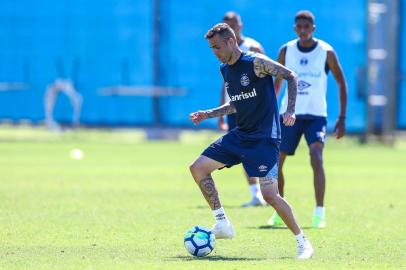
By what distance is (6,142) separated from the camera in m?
32.3

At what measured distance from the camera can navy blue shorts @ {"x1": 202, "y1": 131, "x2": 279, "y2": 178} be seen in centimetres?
1118

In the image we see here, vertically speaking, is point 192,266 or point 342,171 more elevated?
point 192,266

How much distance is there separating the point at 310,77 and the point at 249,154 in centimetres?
348

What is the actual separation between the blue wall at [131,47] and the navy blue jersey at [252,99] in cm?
2058

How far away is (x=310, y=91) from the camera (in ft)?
47.6

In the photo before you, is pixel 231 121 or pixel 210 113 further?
pixel 231 121

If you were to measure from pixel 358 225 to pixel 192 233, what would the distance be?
3.46 metres

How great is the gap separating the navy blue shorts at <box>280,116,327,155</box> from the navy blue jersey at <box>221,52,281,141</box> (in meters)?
2.83

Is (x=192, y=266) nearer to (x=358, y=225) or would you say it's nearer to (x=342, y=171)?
(x=358, y=225)

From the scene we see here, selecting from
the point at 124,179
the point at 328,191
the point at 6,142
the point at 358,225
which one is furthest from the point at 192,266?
the point at 6,142

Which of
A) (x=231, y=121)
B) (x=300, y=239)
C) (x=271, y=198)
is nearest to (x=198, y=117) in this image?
(x=271, y=198)

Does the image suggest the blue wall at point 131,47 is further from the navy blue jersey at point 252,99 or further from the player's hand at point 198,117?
the navy blue jersey at point 252,99

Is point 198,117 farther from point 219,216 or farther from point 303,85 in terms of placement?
point 303,85

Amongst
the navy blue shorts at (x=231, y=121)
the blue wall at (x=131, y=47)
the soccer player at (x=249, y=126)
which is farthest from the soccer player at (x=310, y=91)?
the blue wall at (x=131, y=47)
